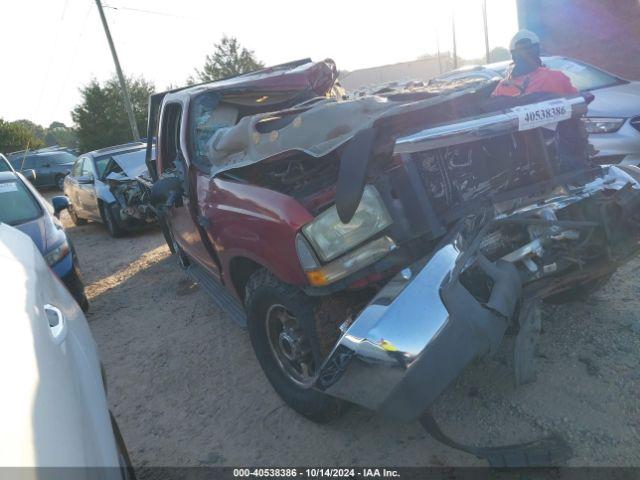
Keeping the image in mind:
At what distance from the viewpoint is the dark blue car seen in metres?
4.56

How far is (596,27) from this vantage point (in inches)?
467

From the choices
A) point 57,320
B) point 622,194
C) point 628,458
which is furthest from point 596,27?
point 57,320

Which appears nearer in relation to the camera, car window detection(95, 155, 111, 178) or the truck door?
the truck door

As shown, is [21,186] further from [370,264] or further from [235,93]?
[370,264]

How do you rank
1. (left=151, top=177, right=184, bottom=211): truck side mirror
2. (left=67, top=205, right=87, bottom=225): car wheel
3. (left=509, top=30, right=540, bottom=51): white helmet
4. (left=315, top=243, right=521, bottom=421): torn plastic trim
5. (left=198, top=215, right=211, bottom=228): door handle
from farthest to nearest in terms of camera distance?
1. (left=67, top=205, right=87, bottom=225): car wheel
2. (left=509, top=30, right=540, bottom=51): white helmet
3. (left=151, top=177, right=184, bottom=211): truck side mirror
4. (left=198, top=215, right=211, bottom=228): door handle
5. (left=315, top=243, right=521, bottom=421): torn plastic trim

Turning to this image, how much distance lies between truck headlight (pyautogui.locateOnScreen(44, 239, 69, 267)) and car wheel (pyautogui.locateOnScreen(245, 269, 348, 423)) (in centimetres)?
261

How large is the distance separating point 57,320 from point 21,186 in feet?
14.4

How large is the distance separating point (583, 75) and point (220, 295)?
607cm

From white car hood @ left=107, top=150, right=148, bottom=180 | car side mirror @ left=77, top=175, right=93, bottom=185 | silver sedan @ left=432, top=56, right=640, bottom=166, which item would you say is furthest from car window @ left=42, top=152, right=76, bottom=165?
silver sedan @ left=432, top=56, right=640, bottom=166

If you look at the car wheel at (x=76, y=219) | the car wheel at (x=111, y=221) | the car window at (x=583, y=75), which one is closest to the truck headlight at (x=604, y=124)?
the car window at (x=583, y=75)

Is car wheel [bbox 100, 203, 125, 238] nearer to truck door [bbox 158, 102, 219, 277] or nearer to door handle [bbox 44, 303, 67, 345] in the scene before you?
truck door [bbox 158, 102, 219, 277]

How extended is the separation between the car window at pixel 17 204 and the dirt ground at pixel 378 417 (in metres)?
1.78

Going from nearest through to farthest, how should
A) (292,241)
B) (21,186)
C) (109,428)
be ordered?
(109,428) < (292,241) < (21,186)

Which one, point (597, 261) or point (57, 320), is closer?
point (57, 320)
